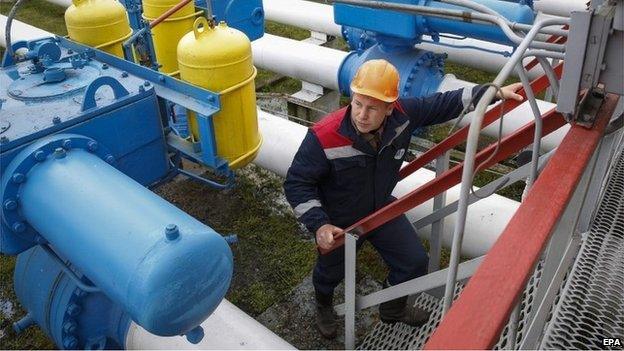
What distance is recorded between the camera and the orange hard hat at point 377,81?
2.12 m

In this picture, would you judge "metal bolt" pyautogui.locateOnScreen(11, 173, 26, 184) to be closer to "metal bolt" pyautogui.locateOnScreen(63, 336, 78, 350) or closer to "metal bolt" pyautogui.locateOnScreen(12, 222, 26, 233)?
"metal bolt" pyautogui.locateOnScreen(12, 222, 26, 233)

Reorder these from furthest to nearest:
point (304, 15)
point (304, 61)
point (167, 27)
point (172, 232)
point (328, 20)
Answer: point (304, 15), point (328, 20), point (304, 61), point (167, 27), point (172, 232)

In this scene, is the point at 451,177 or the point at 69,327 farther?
the point at 69,327

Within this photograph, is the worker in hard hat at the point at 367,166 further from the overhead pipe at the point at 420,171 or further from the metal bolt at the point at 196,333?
the metal bolt at the point at 196,333

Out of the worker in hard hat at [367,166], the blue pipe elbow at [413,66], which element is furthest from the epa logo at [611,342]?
the blue pipe elbow at [413,66]

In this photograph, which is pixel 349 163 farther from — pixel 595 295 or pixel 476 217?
pixel 595 295

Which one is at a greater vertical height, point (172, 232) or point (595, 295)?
point (172, 232)

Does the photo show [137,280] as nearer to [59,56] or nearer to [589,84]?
[589,84]

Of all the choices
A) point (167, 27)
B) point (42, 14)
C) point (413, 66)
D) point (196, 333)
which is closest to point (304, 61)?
point (413, 66)

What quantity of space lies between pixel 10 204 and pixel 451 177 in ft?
5.03

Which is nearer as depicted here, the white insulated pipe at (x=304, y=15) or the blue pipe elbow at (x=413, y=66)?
the blue pipe elbow at (x=413, y=66)

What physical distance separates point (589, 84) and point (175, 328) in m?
1.30

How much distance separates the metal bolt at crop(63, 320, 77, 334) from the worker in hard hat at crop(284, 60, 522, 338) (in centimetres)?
105

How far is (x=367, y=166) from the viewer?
7.77 ft
